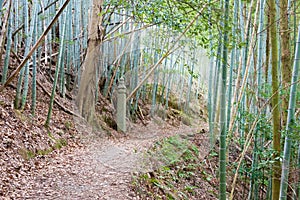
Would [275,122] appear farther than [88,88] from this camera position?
Yes

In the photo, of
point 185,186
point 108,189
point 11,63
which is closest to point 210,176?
point 185,186

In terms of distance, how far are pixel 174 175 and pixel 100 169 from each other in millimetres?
1471

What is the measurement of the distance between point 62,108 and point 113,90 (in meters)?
3.56

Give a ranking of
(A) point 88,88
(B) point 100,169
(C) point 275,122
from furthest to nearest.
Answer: (B) point 100,169 < (C) point 275,122 < (A) point 88,88

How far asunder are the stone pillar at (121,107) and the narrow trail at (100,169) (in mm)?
108

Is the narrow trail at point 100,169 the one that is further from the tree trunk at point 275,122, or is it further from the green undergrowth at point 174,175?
the tree trunk at point 275,122

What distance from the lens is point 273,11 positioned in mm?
3803

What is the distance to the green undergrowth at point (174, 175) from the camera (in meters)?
2.98

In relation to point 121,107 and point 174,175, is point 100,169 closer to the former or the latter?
point 174,175

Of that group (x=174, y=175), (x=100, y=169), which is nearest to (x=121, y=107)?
(x=100, y=169)

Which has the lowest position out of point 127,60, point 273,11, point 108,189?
point 108,189

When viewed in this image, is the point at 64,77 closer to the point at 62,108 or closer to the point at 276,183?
the point at 62,108

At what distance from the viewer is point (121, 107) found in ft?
8.32

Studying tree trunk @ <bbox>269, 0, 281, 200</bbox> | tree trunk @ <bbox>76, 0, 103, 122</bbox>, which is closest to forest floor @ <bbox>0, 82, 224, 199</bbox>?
tree trunk @ <bbox>76, 0, 103, 122</bbox>
